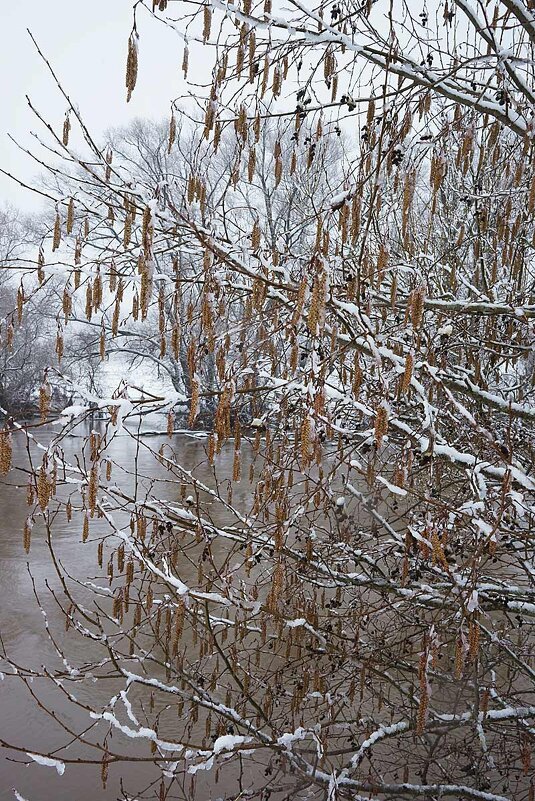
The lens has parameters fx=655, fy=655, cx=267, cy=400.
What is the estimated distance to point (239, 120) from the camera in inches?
108

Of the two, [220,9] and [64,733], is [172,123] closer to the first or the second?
[220,9]

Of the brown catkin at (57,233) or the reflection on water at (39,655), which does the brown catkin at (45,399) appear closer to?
the reflection on water at (39,655)

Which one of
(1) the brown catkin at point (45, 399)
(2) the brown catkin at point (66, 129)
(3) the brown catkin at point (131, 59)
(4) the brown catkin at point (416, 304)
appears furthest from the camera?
(2) the brown catkin at point (66, 129)

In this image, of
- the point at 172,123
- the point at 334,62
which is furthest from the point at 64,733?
the point at 334,62

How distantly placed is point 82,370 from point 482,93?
90.2ft

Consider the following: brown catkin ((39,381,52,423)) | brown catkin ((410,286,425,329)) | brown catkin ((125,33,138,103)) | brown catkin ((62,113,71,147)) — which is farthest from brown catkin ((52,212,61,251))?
brown catkin ((410,286,425,329))

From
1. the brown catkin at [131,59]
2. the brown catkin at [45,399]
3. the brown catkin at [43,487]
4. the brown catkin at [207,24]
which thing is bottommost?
the brown catkin at [43,487]

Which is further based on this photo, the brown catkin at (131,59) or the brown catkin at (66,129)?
the brown catkin at (66,129)

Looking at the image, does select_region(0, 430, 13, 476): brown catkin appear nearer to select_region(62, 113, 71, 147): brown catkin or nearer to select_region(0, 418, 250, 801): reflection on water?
select_region(0, 418, 250, 801): reflection on water

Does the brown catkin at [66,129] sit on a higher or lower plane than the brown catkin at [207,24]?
lower

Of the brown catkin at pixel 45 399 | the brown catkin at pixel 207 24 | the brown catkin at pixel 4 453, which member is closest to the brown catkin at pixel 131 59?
the brown catkin at pixel 207 24

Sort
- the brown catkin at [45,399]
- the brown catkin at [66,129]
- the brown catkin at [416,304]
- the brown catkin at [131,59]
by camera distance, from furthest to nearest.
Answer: the brown catkin at [66,129]
the brown catkin at [45,399]
the brown catkin at [131,59]
the brown catkin at [416,304]

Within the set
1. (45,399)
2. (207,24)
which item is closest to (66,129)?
(207,24)

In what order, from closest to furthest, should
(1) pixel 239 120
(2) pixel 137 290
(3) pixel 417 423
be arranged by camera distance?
(1) pixel 239 120 → (2) pixel 137 290 → (3) pixel 417 423
